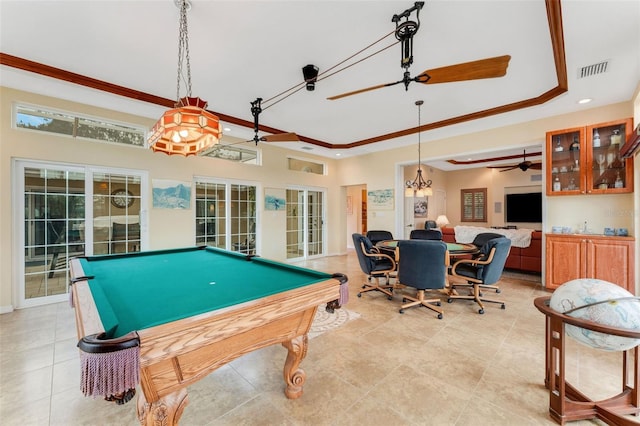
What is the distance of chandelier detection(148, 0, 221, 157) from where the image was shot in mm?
1922

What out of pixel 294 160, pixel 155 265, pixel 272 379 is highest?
pixel 294 160

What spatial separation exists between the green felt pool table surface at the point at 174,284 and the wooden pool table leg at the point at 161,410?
14.2 inches

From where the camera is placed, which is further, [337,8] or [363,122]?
[363,122]

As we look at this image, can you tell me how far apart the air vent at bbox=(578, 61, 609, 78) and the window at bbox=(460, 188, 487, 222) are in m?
6.43

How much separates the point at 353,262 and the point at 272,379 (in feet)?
15.6

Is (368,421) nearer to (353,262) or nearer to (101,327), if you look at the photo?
(101,327)

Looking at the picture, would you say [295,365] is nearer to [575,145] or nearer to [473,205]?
[575,145]

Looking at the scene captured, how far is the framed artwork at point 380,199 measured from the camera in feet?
21.3

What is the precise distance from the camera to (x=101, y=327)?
1074mm

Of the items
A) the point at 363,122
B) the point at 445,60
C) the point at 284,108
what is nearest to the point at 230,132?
the point at 284,108

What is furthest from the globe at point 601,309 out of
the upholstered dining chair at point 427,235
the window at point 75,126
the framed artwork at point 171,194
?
the window at point 75,126

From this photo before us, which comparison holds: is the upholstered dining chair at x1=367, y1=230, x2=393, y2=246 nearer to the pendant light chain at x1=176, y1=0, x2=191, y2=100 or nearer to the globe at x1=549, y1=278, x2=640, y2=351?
the globe at x1=549, y1=278, x2=640, y2=351

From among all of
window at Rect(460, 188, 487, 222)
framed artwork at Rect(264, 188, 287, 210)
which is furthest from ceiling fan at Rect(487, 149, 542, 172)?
framed artwork at Rect(264, 188, 287, 210)

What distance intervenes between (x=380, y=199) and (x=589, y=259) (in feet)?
12.8
